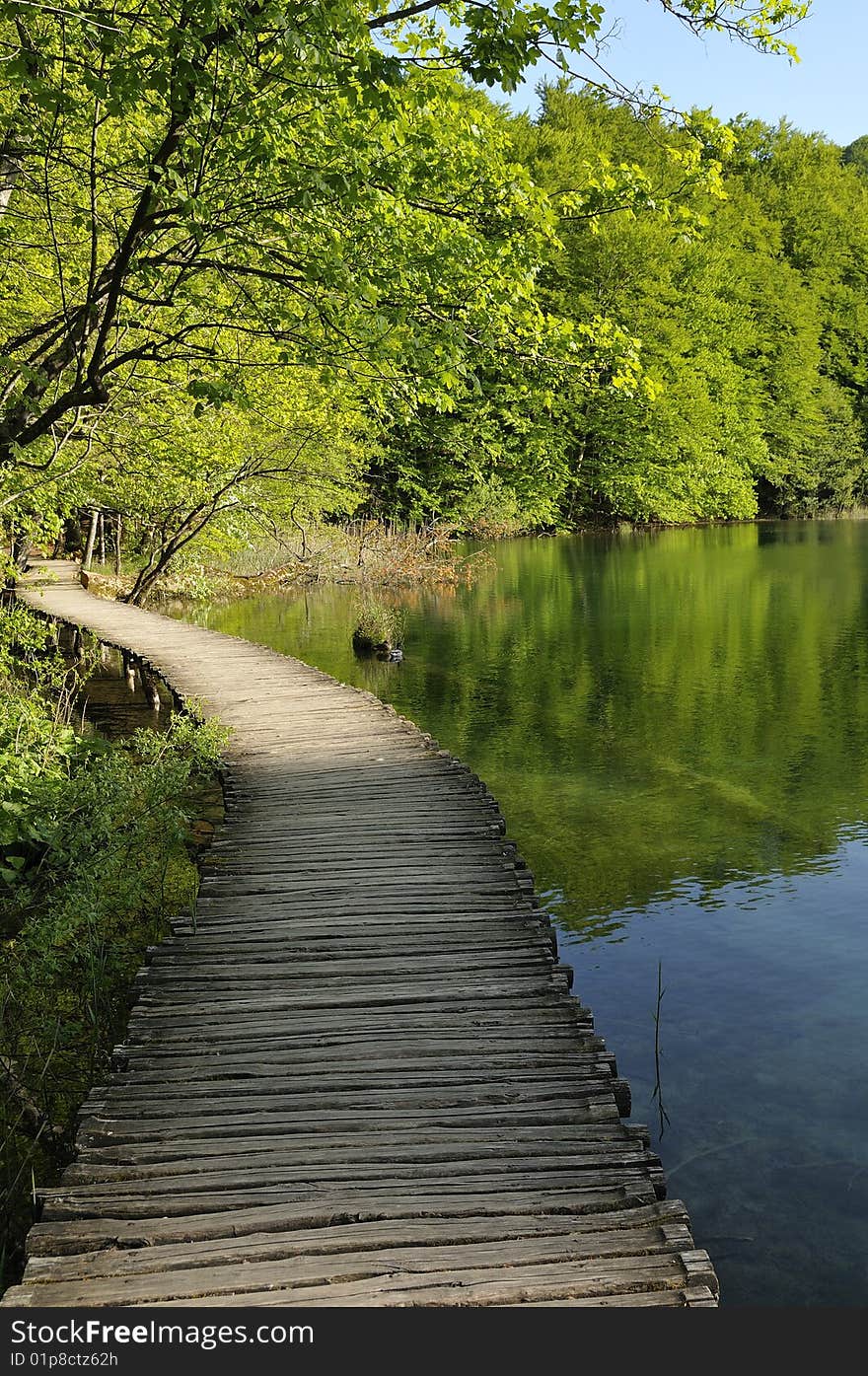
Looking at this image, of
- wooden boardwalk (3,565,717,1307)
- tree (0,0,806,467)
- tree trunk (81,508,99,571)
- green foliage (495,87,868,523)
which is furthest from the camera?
green foliage (495,87,868,523)

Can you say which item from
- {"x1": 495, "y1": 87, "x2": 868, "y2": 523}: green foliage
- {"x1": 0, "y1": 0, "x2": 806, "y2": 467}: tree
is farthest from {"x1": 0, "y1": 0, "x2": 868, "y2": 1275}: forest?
{"x1": 495, "y1": 87, "x2": 868, "y2": 523}: green foliage

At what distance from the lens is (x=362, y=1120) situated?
4430 mm

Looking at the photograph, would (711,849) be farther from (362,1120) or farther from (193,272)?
(193,272)

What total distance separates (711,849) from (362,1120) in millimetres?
6595

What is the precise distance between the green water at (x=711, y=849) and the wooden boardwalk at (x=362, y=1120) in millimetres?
1284

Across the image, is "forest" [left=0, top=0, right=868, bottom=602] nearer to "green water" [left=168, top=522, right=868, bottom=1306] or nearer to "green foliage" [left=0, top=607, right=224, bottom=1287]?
"green foliage" [left=0, top=607, right=224, bottom=1287]

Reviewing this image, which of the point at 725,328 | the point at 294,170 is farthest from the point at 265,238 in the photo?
the point at 725,328

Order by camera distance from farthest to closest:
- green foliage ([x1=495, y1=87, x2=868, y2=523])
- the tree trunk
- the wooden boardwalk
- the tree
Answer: green foliage ([x1=495, y1=87, x2=868, y2=523]) → the tree trunk → the tree → the wooden boardwalk

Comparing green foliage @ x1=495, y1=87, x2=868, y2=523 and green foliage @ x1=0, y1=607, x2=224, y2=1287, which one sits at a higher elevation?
green foliage @ x1=495, y1=87, x2=868, y2=523

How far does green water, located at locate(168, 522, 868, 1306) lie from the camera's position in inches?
221

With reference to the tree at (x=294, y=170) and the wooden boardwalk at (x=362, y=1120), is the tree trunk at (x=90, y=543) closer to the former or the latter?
the tree at (x=294, y=170)

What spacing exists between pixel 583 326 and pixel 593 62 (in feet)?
7.99

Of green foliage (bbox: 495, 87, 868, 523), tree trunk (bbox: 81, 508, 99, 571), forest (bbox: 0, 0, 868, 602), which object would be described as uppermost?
green foliage (bbox: 495, 87, 868, 523)

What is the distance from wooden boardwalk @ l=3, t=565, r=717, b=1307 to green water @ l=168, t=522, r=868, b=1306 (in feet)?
4.21
